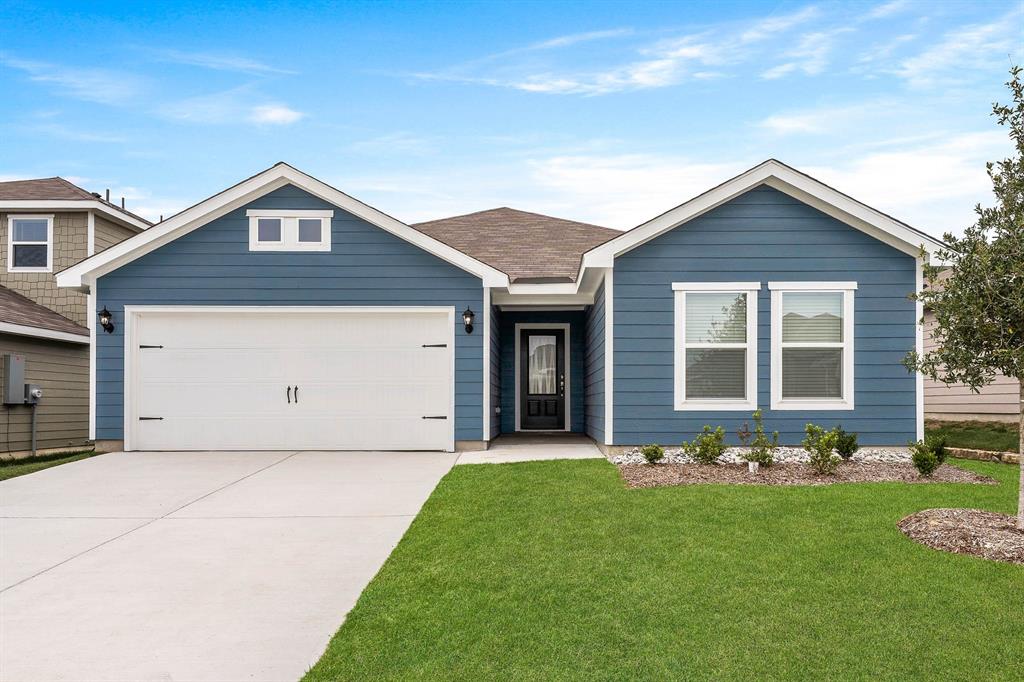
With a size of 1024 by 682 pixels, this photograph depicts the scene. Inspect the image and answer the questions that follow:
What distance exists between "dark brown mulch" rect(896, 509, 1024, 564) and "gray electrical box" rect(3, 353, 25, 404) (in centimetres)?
1389

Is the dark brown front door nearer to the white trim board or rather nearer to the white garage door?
the white trim board

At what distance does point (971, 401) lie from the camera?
41.2ft

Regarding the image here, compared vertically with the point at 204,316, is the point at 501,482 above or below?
below

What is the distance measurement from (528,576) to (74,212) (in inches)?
574

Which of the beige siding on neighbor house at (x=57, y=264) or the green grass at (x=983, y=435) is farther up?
the beige siding on neighbor house at (x=57, y=264)

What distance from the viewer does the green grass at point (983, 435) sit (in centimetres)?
1095

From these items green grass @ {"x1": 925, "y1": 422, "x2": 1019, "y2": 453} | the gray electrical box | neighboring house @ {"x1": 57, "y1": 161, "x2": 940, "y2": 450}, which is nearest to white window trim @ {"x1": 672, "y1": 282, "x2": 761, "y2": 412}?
neighboring house @ {"x1": 57, "y1": 161, "x2": 940, "y2": 450}

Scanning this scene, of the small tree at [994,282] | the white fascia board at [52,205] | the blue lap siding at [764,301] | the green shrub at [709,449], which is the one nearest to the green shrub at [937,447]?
the blue lap siding at [764,301]

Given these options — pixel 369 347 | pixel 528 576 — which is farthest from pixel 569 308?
pixel 528 576

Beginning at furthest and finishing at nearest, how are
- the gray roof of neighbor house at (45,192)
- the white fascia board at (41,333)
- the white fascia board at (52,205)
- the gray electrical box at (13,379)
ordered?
the gray roof of neighbor house at (45,192) → the white fascia board at (52,205) → the gray electrical box at (13,379) → the white fascia board at (41,333)

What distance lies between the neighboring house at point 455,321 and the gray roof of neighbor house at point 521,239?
1.36 m

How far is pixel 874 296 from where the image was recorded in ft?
32.4

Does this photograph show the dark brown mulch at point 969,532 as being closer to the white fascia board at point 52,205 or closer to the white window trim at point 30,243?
the white fascia board at point 52,205

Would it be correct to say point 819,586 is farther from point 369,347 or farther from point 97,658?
point 369,347
